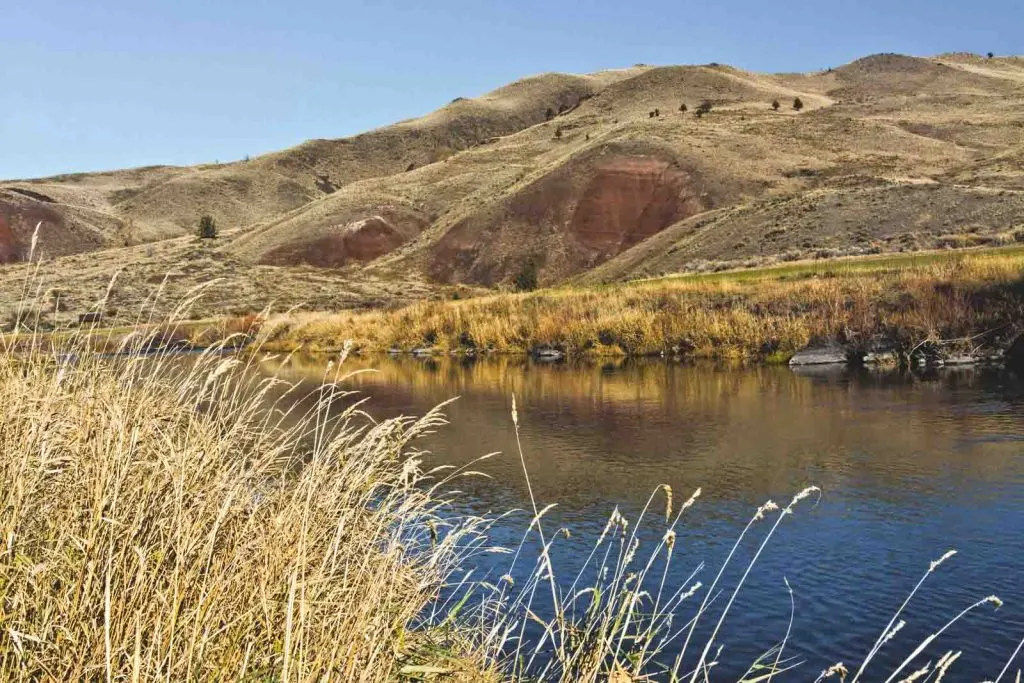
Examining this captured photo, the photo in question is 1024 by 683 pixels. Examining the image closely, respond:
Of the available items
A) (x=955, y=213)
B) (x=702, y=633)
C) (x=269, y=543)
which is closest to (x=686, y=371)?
(x=702, y=633)

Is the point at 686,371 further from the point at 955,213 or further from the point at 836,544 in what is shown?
the point at 955,213

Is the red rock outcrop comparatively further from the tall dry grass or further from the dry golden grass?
the dry golden grass

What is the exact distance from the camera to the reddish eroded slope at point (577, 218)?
71.8 meters

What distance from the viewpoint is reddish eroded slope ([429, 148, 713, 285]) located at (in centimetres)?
7181

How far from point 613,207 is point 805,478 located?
205ft

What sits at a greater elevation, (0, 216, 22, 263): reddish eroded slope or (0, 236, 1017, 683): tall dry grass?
(0, 216, 22, 263): reddish eroded slope

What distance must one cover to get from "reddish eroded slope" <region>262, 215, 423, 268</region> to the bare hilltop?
0.20 metres

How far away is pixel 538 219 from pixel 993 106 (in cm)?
5238

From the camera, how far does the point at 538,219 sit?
2960 inches

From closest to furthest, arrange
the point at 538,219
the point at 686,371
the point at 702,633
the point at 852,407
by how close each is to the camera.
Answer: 1. the point at 702,633
2. the point at 852,407
3. the point at 686,371
4. the point at 538,219

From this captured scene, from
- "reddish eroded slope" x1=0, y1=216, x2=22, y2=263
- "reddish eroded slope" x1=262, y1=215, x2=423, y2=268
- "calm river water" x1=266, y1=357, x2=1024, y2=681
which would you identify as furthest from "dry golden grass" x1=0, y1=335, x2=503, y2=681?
"reddish eroded slope" x1=0, y1=216, x2=22, y2=263

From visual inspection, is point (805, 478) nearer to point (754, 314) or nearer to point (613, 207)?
point (754, 314)

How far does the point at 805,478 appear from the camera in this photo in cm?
1341

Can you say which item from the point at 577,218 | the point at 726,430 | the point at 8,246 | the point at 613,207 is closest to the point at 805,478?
the point at 726,430
